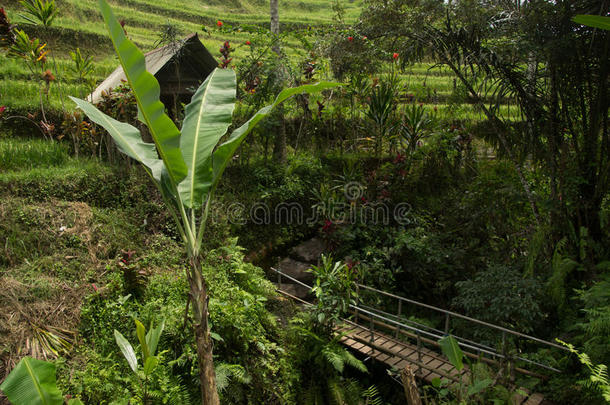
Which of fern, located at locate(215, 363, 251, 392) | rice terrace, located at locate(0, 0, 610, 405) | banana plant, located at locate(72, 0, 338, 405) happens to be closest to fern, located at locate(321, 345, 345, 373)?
rice terrace, located at locate(0, 0, 610, 405)

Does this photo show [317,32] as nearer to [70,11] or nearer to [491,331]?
[491,331]

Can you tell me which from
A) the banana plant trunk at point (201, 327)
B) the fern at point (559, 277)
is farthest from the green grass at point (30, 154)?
the fern at point (559, 277)

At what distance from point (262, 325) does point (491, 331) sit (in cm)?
286

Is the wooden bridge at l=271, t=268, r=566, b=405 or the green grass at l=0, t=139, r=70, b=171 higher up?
the green grass at l=0, t=139, r=70, b=171

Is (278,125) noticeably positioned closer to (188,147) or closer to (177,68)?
(177,68)

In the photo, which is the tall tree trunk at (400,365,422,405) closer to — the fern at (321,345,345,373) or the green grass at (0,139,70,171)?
the fern at (321,345,345,373)

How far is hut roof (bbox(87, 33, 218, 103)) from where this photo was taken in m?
6.45

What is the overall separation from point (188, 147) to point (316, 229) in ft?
15.5

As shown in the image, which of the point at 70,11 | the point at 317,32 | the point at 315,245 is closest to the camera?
the point at 315,245

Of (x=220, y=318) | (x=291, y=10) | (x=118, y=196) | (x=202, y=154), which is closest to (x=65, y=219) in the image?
(x=118, y=196)

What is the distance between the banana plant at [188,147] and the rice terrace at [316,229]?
0.05 feet

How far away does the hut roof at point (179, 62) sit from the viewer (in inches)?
254

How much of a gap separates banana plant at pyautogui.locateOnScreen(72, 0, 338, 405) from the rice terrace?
0.02 meters

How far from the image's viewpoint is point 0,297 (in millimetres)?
3766
